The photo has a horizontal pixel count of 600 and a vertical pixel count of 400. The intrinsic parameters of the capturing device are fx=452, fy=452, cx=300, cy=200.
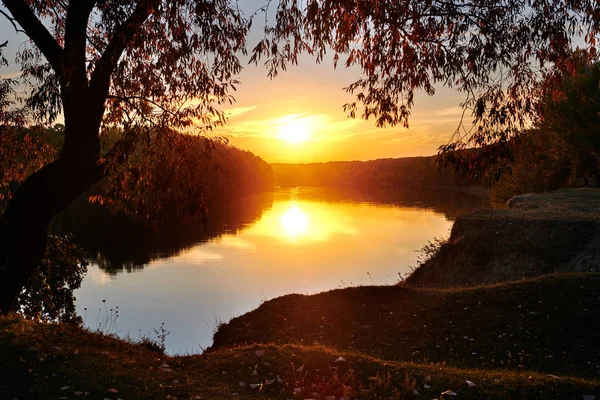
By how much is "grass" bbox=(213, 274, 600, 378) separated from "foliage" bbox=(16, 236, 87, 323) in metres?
5.71

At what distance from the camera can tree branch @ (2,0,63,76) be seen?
25.9 ft

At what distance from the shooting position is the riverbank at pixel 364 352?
20.6ft

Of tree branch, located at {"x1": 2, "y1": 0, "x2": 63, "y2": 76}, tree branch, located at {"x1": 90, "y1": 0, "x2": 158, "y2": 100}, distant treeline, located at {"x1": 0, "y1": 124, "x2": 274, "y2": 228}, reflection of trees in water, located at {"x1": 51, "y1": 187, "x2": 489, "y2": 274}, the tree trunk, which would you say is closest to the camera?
tree branch, located at {"x1": 90, "y1": 0, "x2": 158, "y2": 100}

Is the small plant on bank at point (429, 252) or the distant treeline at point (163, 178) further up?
the distant treeline at point (163, 178)

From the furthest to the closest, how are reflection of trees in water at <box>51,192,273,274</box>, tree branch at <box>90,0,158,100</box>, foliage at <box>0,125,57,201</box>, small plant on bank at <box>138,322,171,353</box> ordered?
reflection of trees in water at <box>51,192,273,274</box> → foliage at <box>0,125,57,201</box> → small plant on bank at <box>138,322,171,353</box> → tree branch at <box>90,0,158,100</box>

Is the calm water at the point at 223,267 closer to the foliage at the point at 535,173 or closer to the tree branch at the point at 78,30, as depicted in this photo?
the foliage at the point at 535,173

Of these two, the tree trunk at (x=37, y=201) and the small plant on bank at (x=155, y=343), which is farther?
the small plant on bank at (x=155, y=343)

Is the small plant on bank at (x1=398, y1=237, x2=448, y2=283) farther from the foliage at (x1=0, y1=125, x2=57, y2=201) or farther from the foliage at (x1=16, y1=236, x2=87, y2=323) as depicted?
the foliage at (x1=0, y1=125, x2=57, y2=201)

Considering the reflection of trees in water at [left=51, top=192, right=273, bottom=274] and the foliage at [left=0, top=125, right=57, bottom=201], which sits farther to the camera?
the reflection of trees in water at [left=51, top=192, right=273, bottom=274]

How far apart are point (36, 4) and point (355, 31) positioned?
7.29 metres

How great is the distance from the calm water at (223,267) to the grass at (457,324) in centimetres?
506

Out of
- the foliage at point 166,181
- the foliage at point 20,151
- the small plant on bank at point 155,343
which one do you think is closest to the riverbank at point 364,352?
the small plant on bank at point 155,343

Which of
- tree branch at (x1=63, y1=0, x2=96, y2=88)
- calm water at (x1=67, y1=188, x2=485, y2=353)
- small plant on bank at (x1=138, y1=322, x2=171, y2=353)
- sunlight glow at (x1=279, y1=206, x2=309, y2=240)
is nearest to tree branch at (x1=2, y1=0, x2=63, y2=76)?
tree branch at (x1=63, y1=0, x2=96, y2=88)

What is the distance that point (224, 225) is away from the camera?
56594mm
